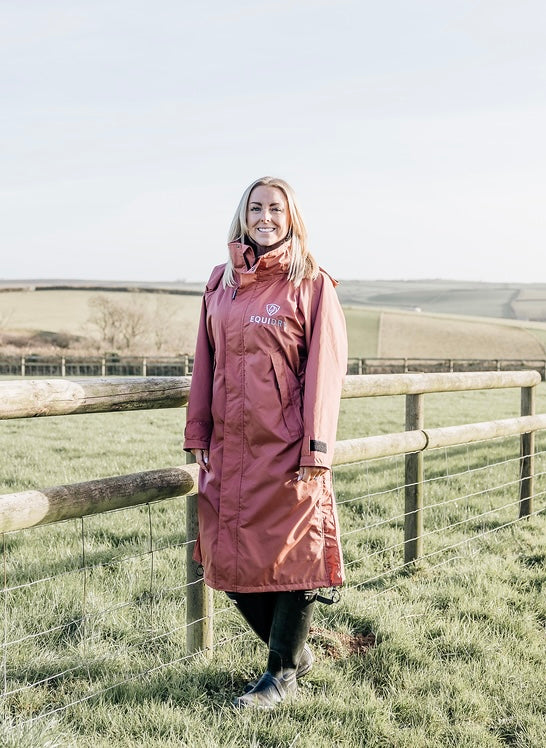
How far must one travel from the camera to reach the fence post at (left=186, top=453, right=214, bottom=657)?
11.4 ft

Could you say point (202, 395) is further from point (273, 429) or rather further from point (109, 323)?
point (109, 323)

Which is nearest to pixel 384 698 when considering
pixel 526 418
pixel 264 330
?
pixel 264 330

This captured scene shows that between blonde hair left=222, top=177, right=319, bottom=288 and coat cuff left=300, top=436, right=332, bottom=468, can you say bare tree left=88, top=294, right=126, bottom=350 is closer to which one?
blonde hair left=222, top=177, right=319, bottom=288

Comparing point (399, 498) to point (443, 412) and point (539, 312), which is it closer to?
point (443, 412)

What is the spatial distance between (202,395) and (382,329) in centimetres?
5707

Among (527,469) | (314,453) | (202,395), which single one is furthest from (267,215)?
(527,469)

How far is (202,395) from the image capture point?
3.17 m

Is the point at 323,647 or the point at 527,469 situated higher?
the point at 527,469

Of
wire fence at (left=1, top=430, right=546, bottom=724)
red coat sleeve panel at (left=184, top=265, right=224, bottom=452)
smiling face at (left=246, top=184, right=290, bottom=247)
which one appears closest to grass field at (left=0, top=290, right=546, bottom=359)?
wire fence at (left=1, top=430, right=546, bottom=724)

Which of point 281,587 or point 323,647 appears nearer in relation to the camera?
point 281,587

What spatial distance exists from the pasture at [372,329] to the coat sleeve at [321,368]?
40.5 m

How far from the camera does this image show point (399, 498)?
21.9ft

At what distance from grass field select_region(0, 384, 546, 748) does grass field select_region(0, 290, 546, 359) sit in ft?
128

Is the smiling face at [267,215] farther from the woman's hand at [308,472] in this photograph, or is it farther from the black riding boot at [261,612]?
the black riding boot at [261,612]
